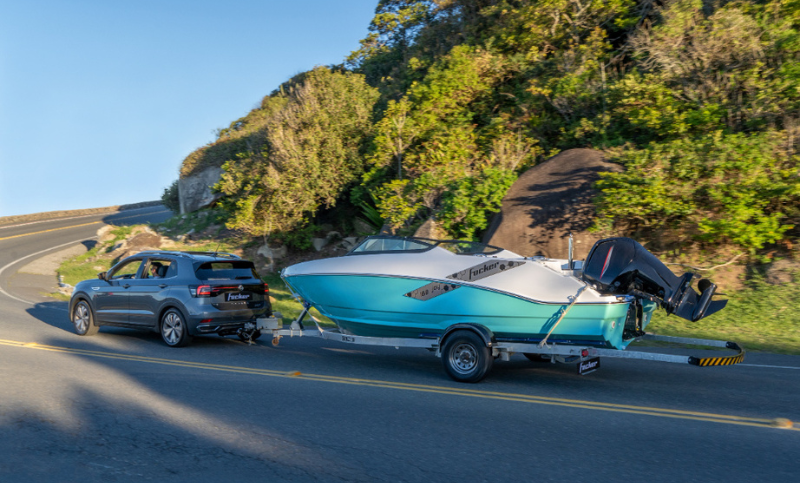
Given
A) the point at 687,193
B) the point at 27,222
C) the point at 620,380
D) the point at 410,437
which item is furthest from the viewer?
the point at 27,222

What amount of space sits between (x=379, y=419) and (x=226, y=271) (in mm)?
5659

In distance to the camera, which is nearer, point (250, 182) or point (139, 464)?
point (139, 464)

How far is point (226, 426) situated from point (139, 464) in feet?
3.54

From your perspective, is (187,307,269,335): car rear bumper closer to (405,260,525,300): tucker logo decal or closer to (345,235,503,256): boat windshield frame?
(345,235,503,256): boat windshield frame

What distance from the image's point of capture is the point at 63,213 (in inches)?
1820

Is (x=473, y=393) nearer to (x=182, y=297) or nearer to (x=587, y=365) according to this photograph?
(x=587, y=365)

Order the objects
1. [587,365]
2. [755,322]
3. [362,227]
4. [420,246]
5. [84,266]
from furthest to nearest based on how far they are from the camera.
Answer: [84,266] < [362,227] < [755,322] < [420,246] < [587,365]

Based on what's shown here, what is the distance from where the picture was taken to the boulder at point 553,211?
13883 millimetres

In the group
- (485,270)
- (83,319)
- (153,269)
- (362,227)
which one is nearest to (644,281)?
(485,270)

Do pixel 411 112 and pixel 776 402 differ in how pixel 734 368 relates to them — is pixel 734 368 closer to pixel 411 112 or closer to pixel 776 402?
pixel 776 402

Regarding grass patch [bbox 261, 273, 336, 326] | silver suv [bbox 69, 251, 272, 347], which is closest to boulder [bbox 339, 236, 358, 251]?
grass patch [bbox 261, 273, 336, 326]

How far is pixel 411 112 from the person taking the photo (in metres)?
19.8

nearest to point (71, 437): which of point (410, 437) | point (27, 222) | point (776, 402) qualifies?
point (410, 437)

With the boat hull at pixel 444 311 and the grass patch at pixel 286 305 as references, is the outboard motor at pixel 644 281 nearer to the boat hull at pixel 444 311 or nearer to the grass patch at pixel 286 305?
the boat hull at pixel 444 311
